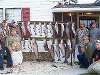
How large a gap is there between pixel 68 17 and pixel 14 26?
651cm

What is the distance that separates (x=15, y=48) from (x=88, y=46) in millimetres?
2879

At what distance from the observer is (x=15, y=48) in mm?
18141

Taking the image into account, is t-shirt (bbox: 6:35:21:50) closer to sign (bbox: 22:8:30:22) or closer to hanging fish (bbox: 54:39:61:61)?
hanging fish (bbox: 54:39:61:61)

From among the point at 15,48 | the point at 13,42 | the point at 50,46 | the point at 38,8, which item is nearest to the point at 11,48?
the point at 15,48

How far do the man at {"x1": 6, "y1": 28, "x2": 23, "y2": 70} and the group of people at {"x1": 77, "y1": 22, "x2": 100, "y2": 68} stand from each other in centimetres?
236

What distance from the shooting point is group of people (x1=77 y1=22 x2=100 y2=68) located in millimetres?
17233

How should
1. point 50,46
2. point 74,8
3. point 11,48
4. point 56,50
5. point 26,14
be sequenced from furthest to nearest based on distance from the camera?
1. point 26,14
2. point 74,8
3. point 50,46
4. point 56,50
5. point 11,48

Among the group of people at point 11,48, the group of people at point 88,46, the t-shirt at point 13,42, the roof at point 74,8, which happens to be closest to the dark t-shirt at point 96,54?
the group of people at point 88,46

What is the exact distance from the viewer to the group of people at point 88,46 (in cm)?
1723

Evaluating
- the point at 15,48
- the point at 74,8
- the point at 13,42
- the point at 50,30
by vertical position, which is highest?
the point at 74,8

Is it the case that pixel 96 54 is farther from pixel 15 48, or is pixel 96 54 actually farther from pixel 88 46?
pixel 15 48

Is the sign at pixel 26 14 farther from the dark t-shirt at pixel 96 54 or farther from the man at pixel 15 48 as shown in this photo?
the dark t-shirt at pixel 96 54

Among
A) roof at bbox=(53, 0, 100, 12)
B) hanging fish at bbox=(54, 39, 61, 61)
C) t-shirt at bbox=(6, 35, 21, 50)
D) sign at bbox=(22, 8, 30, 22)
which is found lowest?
hanging fish at bbox=(54, 39, 61, 61)

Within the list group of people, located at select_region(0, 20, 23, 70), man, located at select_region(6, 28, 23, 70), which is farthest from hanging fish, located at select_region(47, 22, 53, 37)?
man, located at select_region(6, 28, 23, 70)
